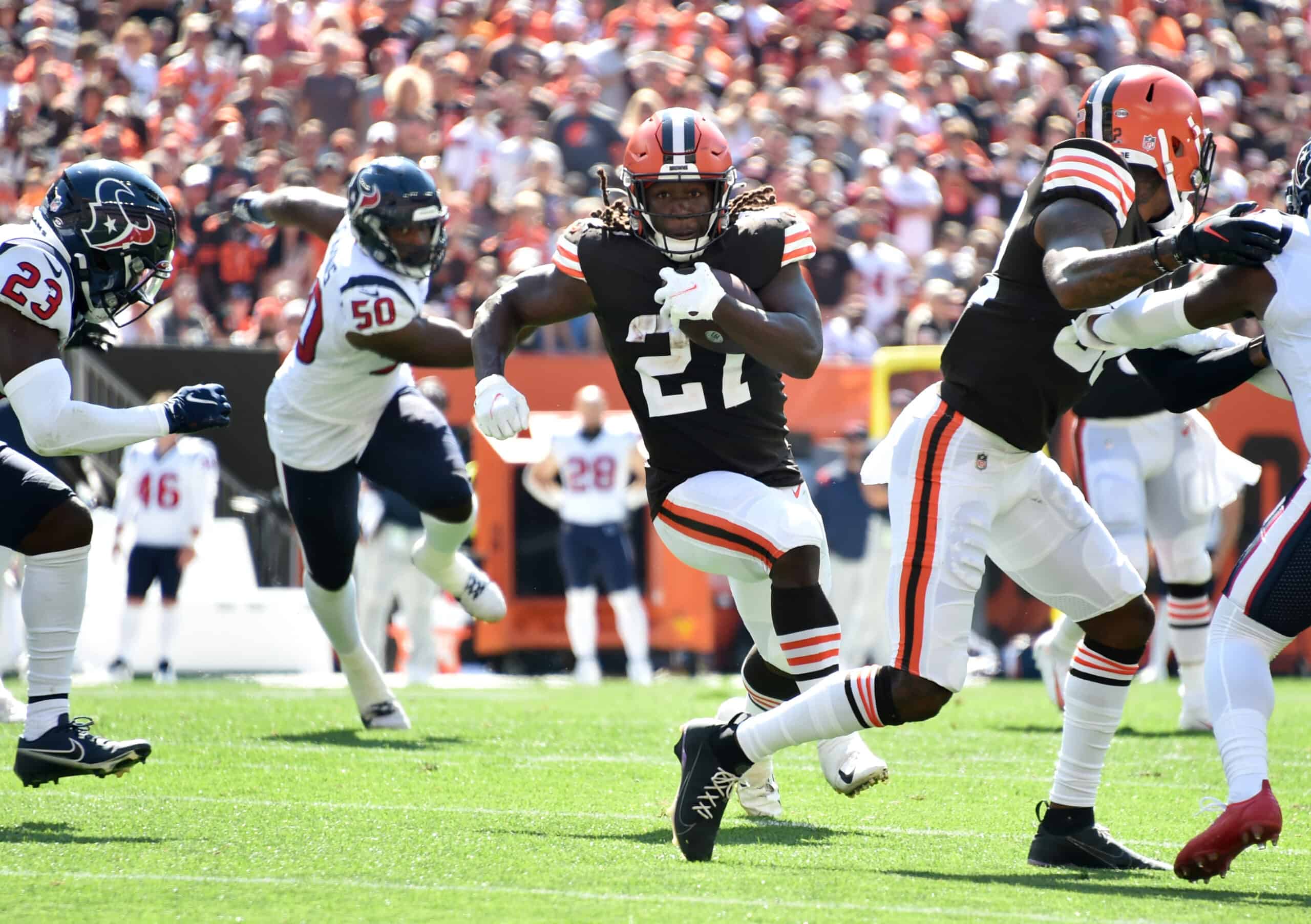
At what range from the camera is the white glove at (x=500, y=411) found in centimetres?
431

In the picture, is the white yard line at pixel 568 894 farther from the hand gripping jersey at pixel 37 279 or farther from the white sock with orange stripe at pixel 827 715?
the hand gripping jersey at pixel 37 279

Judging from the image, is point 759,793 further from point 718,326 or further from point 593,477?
point 593,477

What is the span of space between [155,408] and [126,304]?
1.53ft

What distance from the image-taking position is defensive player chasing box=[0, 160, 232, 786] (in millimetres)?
4742

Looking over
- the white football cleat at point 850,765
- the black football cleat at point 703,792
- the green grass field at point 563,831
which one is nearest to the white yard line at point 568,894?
the green grass field at point 563,831

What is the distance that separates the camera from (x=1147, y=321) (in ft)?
12.9

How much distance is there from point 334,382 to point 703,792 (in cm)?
308

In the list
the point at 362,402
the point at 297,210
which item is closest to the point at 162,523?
the point at 297,210

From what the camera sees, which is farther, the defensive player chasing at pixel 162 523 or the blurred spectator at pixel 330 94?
the blurred spectator at pixel 330 94

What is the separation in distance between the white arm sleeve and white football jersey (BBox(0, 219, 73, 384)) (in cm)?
12

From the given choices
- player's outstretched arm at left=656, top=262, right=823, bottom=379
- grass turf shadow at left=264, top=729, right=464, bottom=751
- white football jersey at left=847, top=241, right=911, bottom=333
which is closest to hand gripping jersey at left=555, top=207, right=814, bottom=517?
player's outstretched arm at left=656, top=262, right=823, bottom=379

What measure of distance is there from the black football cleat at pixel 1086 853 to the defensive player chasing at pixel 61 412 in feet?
7.78

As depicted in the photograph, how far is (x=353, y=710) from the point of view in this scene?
8.02 metres

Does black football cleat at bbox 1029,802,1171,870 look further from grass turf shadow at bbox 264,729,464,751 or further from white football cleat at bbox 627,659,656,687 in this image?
white football cleat at bbox 627,659,656,687
